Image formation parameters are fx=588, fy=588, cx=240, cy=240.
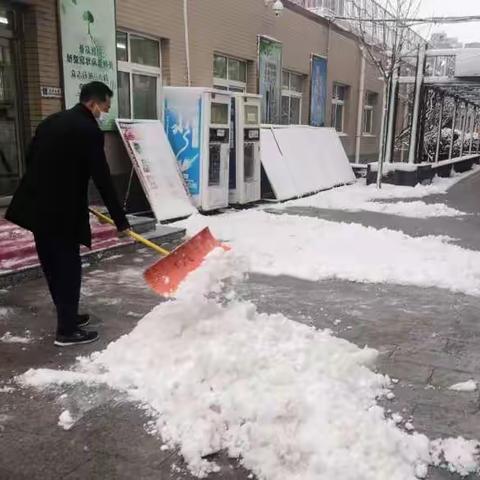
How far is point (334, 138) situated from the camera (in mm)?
15219

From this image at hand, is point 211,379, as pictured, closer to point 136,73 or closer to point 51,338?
point 51,338

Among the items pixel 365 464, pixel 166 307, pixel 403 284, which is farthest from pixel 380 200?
pixel 365 464

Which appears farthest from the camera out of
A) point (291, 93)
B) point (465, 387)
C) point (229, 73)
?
point (291, 93)

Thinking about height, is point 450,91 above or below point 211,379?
above

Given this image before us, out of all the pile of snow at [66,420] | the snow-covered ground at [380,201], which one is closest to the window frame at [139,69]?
the snow-covered ground at [380,201]

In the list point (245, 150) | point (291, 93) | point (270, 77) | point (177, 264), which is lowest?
point (177, 264)

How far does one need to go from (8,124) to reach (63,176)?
4352mm

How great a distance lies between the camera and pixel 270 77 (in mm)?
13773

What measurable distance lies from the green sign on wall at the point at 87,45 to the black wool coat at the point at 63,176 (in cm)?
435

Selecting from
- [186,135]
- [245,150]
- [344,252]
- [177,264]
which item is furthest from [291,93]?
[177,264]

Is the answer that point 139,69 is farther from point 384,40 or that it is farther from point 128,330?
point 384,40

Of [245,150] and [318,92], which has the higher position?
[318,92]

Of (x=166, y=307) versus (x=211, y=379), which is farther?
(x=166, y=307)

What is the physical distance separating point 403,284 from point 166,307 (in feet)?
8.57
